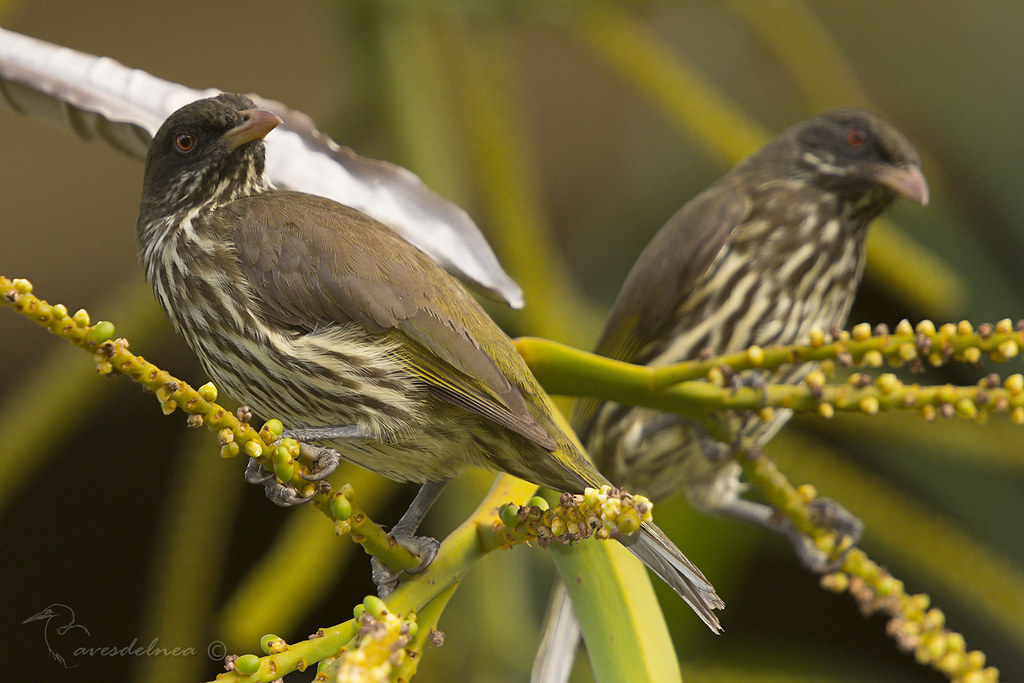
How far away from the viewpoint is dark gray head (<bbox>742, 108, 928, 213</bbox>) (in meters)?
2.29

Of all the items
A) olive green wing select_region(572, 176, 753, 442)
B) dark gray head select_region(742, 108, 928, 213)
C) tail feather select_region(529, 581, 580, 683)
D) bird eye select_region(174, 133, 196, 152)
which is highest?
dark gray head select_region(742, 108, 928, 213)

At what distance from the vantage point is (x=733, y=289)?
7.33 ft

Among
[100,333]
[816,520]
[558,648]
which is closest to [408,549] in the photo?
[100,333]

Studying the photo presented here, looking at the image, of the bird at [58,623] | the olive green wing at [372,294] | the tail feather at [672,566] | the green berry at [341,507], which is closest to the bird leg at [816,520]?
the tail feather at [672,566]

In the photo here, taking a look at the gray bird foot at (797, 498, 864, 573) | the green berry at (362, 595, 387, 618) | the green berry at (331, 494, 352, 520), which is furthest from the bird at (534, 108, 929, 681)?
the green berry at (362, 595, 387, 618)

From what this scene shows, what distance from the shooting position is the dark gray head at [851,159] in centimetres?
229

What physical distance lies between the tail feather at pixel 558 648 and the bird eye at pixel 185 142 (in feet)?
2.41

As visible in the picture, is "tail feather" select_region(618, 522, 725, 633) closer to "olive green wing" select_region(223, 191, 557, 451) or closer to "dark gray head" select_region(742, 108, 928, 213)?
"olive green wing" select_region(223, 191, 557, 451)

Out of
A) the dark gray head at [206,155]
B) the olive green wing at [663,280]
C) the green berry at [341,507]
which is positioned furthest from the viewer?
the olive green wing at [663,280]

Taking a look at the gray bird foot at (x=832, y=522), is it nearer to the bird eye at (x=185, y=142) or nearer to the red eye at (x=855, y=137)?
the red eye at (x=855, y=137)

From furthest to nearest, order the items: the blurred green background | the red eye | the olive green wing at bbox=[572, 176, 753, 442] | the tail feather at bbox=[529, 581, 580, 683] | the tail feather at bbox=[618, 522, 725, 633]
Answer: the red eye
the olive green wing at bbox=[572, 176, 753, 442]
the blurred green background
the tail feather at bbox=[529, 581, 580, 683]
the tail feather at bbox=[618, 522, 725, 633]

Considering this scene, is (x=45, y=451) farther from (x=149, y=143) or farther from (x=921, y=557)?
(x=921, y=557)

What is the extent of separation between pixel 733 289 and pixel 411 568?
1460 mm

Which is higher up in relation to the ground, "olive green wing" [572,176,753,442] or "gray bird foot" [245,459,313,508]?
"olive green wing" [572,176,753,442]
